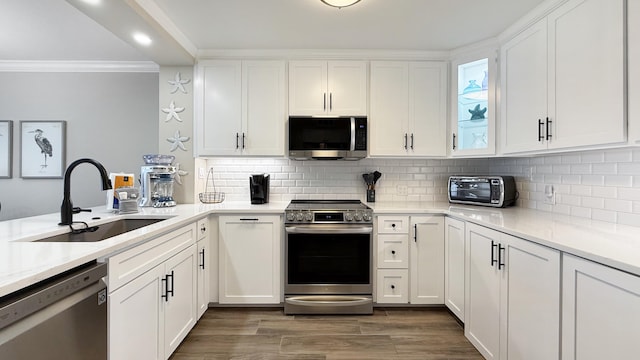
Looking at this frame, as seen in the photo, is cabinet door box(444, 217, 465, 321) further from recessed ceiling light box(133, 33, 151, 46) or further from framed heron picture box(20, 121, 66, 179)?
framed heron picture box(20, 121, 66, 179)

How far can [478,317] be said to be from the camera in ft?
6.59

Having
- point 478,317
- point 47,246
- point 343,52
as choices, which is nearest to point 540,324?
point 478,317

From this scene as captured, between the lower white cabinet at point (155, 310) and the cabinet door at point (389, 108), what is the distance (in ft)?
6.40

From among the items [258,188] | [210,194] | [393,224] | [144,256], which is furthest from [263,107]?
[144,256]

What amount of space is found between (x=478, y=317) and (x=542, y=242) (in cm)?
89

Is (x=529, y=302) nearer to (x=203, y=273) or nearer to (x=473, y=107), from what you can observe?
(x=473, y=107)

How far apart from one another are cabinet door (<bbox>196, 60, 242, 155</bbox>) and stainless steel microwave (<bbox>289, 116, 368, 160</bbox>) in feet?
1.91

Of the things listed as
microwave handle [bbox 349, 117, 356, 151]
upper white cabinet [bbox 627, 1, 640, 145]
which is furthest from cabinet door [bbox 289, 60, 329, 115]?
upper white cabinet [bbox 627, 1, 640, 145]

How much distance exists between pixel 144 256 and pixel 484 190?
2684 millimetres

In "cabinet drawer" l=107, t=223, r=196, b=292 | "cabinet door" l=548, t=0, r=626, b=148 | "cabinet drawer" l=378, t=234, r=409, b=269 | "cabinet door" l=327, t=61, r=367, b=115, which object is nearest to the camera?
"cabinet drawer" l=107, t=223, r=196, b=292

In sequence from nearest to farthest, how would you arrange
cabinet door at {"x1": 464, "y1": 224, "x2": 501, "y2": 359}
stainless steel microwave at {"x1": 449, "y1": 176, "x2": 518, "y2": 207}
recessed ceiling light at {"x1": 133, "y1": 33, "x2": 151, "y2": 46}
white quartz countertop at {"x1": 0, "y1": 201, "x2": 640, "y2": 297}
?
1. white quartz countertop at {"x1": 0, "y1": 201, "x2": 640, "y2": 297}
2. cabinet door at {"x1": 464, "y1": 224, "x2": 501, "y2": 359}
3. recessed ceiling light at {"x1": 133, "y1": 33, "x2": 151, "y2": 46}
4. stainless steel microwave at {"x1": 449, "y1": 176, "x2": 518, "y2": 207}

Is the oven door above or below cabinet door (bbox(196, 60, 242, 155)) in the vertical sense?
below

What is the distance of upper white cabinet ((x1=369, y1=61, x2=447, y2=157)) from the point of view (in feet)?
9.43

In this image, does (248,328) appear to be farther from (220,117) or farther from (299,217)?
(220,117)
